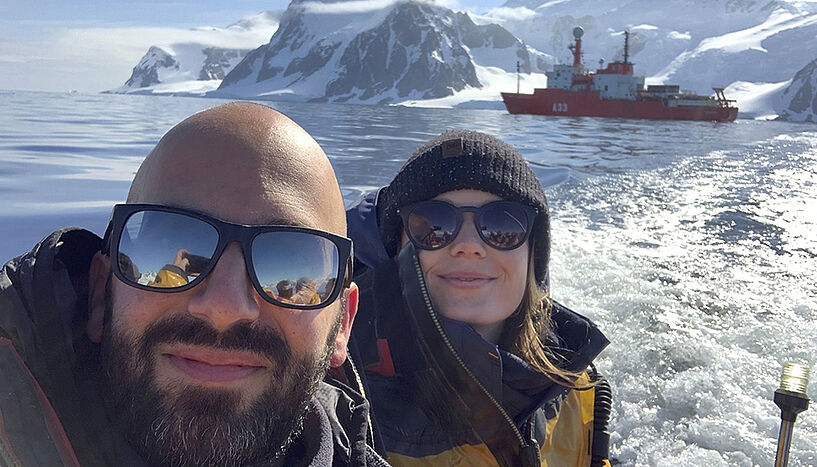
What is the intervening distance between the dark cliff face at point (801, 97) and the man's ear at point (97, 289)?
76589 millimetres

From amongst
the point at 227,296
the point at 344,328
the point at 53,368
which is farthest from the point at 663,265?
the point at 53,368

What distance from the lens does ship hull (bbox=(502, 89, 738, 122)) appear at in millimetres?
33750

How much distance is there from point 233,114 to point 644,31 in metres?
150

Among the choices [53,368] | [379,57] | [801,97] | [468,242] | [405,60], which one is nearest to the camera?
[53,368]

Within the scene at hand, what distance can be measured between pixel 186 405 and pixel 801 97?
85.1 m

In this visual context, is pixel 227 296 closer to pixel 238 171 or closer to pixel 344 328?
pixel 238 171

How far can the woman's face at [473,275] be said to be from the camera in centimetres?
174

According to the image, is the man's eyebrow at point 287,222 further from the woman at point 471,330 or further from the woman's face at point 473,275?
the woman's face at point 473,275

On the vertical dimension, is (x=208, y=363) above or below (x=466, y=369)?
above

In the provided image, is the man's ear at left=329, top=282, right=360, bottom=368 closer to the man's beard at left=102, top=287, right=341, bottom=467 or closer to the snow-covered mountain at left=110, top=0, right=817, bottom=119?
the man's beard at left=102, top=287, right=341, bottom=467

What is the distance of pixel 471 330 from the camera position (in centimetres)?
159

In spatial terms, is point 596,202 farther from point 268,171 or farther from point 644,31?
point 644,31

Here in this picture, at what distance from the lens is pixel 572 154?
12031mm

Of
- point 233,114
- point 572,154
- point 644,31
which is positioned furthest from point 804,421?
point 644,31
